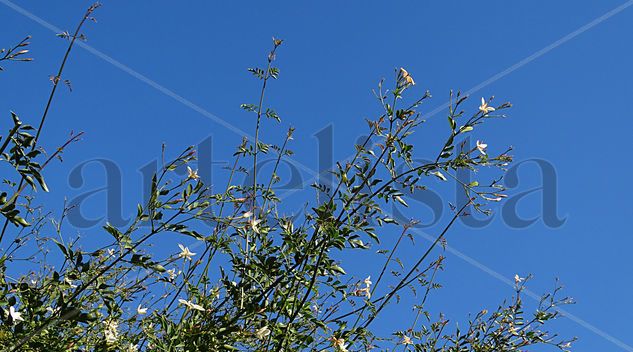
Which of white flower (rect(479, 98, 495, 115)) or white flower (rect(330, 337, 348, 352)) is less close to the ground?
white flower (rect(479, 98, 495, 115))

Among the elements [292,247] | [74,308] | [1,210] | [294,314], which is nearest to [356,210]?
[292,247]

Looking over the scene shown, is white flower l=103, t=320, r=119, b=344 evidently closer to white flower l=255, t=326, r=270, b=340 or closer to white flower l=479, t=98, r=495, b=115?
white flower l=255, t=326, r=270, b=340

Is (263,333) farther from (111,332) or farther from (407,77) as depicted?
(407,77)

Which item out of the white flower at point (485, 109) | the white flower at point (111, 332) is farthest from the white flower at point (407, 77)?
the white flower at point (111, 332)

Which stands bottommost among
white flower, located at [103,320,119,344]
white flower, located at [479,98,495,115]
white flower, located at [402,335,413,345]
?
white flower, located at [103,320,119,344]

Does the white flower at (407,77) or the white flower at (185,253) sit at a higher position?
the white flower at (407,77)

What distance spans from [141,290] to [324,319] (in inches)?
32.8

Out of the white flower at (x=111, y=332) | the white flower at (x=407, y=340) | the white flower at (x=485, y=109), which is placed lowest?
the white flower at (x=111, y=332)

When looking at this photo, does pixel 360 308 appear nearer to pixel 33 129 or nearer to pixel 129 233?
pixel 129 233

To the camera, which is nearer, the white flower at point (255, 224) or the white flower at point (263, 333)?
the white flower at point (263, 333)

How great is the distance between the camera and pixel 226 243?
2.91 metres

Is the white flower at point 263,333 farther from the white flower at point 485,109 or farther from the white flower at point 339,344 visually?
the white flower at point 485,109

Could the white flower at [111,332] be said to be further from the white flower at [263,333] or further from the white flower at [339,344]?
the white flower at [339,344]

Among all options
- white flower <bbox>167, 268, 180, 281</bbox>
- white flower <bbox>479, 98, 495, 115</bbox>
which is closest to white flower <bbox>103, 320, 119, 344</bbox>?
white flower <bbox>167, 268, 180, 281</bbox>
